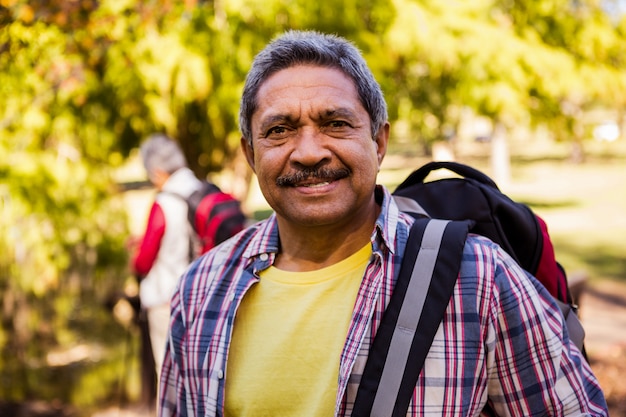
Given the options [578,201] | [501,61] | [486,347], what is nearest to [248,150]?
[486,347]

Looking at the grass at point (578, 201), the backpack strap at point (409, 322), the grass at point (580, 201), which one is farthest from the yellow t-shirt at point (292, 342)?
the grass at point (580, 201)

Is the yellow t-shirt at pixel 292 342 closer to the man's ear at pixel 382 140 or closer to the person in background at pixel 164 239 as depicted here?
the man's ear at pixel 382 140

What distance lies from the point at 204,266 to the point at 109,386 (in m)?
4.75

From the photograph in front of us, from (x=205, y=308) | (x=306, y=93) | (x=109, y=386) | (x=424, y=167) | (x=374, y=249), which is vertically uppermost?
(x=306, y=93)

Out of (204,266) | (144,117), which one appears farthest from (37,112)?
(204,266)

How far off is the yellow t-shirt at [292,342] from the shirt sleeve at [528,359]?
0.33 m

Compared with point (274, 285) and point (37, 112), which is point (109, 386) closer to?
point (37, 112)

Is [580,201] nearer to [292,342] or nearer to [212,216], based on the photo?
[212,216]

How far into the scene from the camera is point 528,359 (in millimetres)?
1493

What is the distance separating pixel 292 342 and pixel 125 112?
541 centimetres

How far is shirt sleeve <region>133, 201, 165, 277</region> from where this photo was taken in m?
4.30

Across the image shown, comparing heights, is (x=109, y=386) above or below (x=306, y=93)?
below

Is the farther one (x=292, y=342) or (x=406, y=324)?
(x=292, y=342)

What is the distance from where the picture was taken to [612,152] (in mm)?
44219
